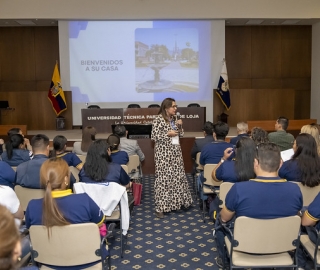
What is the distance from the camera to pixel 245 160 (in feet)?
11.6

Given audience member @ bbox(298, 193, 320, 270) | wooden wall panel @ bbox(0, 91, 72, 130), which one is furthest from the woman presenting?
wooden wall panel @ bbox(0, 91, 72, 130)

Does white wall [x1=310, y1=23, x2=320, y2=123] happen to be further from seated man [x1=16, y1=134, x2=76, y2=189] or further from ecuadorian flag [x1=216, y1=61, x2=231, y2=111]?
seated man [x1=16, y1=134, x2=76, y2=189]

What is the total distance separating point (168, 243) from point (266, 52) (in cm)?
988

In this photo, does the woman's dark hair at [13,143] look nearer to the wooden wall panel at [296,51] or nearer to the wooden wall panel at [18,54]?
the wooden wall panel at [18,54]

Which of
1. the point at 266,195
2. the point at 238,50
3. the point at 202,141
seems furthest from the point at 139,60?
the point at 266,195

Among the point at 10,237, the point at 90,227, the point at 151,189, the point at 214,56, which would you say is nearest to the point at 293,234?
the point at 90,227

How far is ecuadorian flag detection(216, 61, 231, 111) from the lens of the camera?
37.1 ft

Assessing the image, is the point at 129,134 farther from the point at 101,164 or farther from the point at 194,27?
the point at 194,27

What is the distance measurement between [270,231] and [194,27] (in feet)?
30.6

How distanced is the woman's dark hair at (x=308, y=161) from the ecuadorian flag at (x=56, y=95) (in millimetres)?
8386

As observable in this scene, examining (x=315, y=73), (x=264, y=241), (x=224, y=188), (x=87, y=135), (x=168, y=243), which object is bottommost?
(x=168, y=243)

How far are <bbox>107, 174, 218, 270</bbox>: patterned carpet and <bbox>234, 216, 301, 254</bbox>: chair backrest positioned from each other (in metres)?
1.01

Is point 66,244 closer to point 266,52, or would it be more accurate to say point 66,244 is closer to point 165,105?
point 165,105

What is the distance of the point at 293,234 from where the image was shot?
272cm
